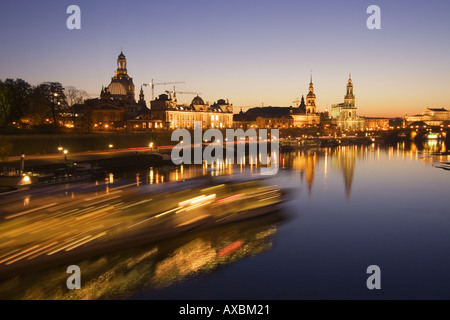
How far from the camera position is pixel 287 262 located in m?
15.6

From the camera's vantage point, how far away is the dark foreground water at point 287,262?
1312 centimetres

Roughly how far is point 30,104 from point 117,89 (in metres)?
74.7

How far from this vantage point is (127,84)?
13562 centimetres

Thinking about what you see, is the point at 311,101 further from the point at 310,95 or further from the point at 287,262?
the point at 287,262

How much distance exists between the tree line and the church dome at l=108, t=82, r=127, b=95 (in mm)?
65530

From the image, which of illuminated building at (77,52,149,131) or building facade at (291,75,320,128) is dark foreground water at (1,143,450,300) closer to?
illuminated building at (77,52,149,131)

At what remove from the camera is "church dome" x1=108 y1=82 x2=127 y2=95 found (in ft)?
427

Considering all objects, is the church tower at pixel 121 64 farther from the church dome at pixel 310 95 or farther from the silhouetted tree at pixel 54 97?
the church dome at pixel 310 95

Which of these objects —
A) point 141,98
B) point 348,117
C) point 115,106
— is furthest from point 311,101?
point 115,106

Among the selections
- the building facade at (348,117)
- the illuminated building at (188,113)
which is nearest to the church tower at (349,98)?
the building facade at (348,117)

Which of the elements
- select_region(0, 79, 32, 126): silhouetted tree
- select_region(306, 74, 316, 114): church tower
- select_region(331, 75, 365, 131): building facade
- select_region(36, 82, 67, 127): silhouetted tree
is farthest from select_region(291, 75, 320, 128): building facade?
select_region(0, 79, 32, 126): silhouetted tree

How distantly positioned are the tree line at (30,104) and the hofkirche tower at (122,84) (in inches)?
2449
